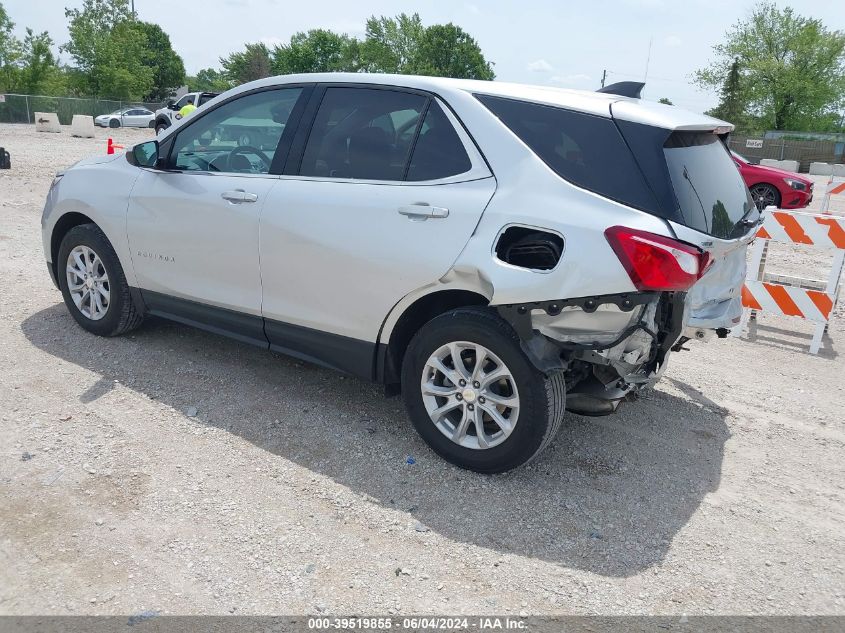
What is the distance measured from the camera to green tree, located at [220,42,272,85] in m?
78.2

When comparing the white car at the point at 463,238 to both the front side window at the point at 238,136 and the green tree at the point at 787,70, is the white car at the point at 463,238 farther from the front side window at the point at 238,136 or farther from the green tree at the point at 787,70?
the green tree at the point at 787,70

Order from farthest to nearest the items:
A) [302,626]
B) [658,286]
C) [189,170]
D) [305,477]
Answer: [189,170] → [305,477] → [658,286] → [302,626]

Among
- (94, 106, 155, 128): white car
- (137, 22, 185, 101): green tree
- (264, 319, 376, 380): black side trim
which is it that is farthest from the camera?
(137, 22, 185, 101): green tree

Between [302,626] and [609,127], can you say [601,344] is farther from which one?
[302,626]

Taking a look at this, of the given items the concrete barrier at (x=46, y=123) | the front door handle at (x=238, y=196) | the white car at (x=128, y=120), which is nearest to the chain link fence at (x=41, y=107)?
the white car at (x=128, y=120)

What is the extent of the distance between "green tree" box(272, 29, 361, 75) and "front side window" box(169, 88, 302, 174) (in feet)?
276

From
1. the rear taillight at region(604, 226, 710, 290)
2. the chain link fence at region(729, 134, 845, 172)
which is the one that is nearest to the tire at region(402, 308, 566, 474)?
the rear taillight at region(604, 226, 710, 290)

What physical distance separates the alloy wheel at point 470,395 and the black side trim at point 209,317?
1250 millimetres

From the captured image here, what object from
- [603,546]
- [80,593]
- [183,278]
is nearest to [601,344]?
[603,546]

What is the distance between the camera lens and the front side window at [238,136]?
4.32 m

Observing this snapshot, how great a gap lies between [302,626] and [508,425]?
4.52 feet

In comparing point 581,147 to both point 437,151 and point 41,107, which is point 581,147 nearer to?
point 437,151

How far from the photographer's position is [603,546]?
3.20 metres

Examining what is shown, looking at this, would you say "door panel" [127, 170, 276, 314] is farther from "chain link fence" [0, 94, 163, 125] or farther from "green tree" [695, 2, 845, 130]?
"green tree" [695, 2, 845, 130]
